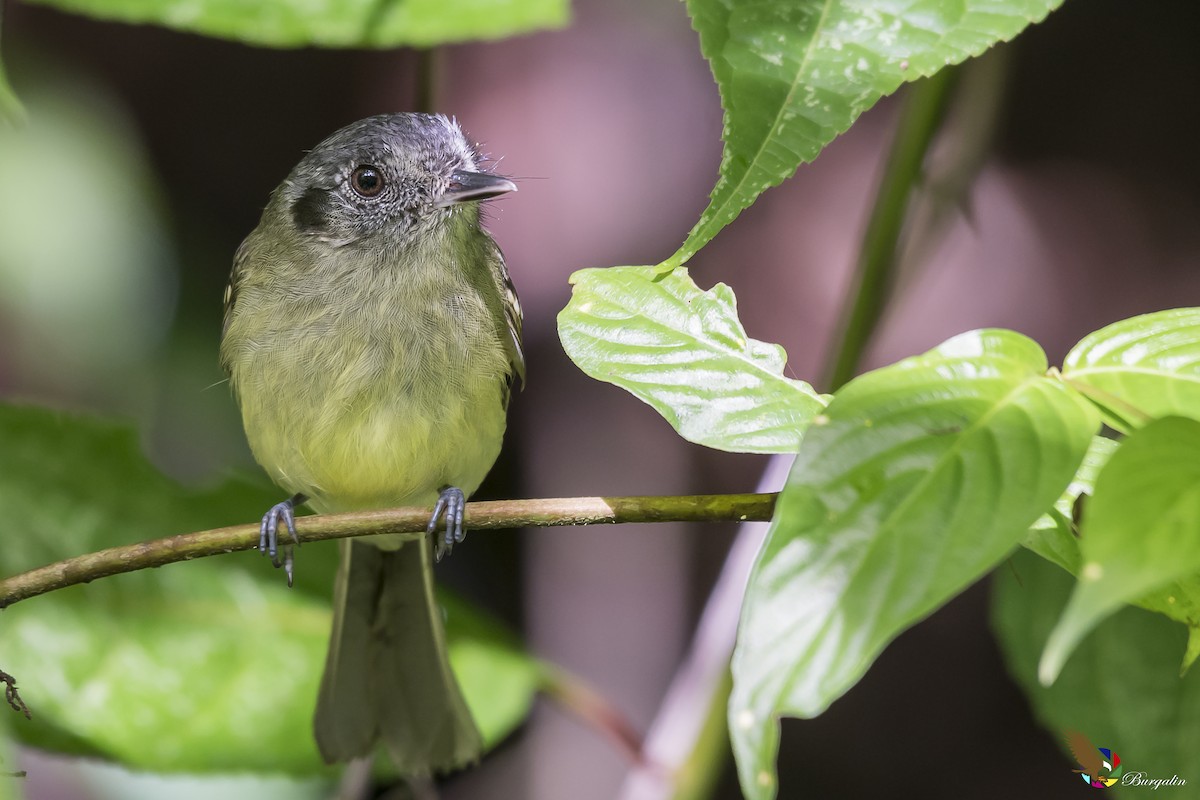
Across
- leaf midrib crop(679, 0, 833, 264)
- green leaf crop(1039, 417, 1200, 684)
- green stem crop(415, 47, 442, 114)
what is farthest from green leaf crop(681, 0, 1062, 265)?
green stem crop(415, 47, 442, 114)

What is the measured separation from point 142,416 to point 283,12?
1.78m

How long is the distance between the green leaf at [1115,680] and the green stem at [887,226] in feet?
1.80

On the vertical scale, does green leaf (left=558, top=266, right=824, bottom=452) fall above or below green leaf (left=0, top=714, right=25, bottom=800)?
above

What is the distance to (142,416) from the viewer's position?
11.9 ft

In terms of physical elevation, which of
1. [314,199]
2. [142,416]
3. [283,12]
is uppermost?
[283,12]

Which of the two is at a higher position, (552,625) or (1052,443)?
(1052,443)

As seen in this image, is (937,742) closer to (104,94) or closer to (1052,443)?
(1052,443)

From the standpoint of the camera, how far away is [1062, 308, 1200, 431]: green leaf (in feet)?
4.08

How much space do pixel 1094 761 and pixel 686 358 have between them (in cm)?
112

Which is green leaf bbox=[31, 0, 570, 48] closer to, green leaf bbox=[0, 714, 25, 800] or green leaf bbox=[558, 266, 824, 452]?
green leaf bbox=[558, 266, 824, 452]

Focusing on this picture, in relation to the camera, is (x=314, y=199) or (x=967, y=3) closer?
(x=967, y=3)

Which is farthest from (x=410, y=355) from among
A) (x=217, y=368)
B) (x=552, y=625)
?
(x=552, y=625)

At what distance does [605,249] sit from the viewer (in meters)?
4.16

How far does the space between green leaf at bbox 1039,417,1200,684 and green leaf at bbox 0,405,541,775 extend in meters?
1.96
